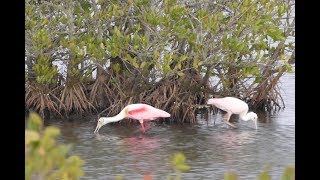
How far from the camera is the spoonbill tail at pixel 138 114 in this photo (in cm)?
1184

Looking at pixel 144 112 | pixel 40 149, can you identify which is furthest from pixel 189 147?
pixel 40 149

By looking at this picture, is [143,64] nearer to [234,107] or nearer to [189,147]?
[234,107]

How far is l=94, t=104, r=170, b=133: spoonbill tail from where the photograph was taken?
11.8 m

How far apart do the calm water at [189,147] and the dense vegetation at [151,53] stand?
374mm

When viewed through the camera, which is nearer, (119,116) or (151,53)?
(119,116)

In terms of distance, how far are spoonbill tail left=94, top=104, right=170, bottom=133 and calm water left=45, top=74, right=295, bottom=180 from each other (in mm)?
165

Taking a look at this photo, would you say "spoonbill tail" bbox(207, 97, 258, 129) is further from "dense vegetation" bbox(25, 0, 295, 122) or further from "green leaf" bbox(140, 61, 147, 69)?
"green leaf" bbox(140, 61, 147, 69)

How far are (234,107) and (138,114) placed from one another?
3.96 feet

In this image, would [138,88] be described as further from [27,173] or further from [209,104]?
[27,173]

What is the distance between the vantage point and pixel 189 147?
427 inches
